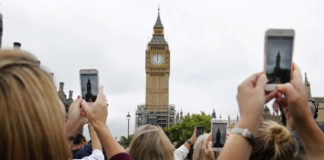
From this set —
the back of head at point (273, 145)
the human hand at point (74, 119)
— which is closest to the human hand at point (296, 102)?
the back of head at point (273, 145)

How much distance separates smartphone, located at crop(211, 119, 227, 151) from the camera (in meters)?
3.74

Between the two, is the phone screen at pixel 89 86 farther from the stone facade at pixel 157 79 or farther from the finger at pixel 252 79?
the stone facade at pixel 157 79

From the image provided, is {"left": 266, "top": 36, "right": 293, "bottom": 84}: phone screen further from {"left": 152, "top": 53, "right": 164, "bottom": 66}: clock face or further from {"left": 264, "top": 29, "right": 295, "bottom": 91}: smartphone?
{"left": 152, "top": 53, "right": 164, "bottom": 66}: clock face

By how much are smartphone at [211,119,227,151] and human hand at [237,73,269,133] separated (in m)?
1.94

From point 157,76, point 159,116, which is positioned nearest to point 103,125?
point 159,116

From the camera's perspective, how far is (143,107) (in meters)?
83.9

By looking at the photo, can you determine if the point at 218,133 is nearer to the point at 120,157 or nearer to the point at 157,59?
the point at 120,157

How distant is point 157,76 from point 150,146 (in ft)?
262

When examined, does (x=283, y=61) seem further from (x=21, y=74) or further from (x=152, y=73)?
(x=152, y=73)

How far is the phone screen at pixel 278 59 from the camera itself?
6.89ft

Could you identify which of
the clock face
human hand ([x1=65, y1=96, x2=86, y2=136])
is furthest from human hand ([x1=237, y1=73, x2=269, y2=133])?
the clock face

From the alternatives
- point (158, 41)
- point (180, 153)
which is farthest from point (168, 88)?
point (180, 153)

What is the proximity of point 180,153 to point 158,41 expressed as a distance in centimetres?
7971

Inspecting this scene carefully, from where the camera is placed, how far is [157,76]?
83.5m
